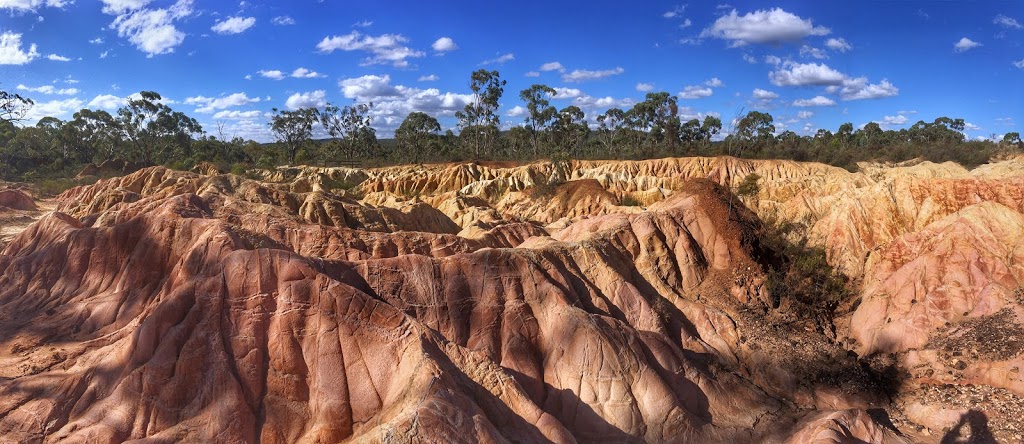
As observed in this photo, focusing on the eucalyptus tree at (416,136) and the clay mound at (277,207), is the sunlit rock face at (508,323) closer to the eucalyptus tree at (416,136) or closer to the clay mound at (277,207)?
the clay mound at (277,207)

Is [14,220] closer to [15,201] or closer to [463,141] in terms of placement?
[15,201]

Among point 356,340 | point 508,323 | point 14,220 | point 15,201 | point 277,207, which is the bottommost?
point 508,323

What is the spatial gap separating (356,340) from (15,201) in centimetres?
4552

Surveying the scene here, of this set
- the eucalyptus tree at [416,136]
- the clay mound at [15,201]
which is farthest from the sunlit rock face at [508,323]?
the eucalyptus tree at [416,136]

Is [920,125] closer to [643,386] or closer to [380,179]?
[380,179]

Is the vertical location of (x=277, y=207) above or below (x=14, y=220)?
above

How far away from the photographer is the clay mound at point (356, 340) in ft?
36.1

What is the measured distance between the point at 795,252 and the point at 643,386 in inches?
553

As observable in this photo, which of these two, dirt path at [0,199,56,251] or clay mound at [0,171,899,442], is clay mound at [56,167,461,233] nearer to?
clay mound at [0,171,899,442]

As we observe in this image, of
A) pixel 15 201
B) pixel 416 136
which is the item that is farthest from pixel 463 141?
pixel 15 201

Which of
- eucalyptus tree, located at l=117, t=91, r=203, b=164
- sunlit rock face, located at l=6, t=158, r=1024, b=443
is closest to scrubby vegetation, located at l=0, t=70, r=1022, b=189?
eucalyptus tree, located at l=117, t=91, r=203, b=164

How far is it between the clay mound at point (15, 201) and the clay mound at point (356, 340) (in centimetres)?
2676

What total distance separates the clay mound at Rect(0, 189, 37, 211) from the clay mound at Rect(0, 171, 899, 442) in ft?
87.8

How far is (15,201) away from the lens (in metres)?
41.7
